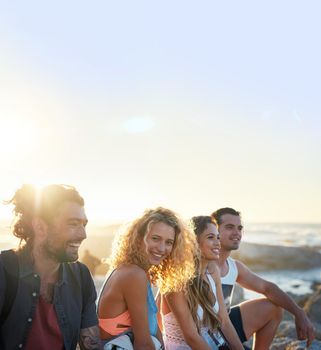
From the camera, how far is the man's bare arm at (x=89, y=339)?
3.88m

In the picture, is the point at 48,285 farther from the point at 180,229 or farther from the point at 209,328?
the point at 209,328

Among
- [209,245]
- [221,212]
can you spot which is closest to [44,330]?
[209,245]

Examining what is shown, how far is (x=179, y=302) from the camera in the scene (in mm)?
4816

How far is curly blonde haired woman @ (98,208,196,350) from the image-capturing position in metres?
4.22

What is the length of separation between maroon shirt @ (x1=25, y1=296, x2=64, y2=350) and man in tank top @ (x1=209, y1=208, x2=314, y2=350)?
113 inches

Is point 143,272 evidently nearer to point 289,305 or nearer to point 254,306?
point 254,306

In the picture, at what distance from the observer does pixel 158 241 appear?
4629mm

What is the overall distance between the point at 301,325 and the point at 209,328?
1642mm

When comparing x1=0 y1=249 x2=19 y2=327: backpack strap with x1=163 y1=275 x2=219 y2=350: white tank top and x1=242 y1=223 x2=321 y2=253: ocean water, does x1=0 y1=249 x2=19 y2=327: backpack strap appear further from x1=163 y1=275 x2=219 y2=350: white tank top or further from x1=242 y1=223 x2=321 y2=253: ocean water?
x1=242 y1=223 x2=321 y2=253: ocean water

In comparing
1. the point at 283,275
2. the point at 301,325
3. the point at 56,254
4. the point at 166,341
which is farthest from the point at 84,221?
the point at 283,275

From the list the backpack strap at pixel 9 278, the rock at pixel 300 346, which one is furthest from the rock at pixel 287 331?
the backpack strap at pixel 9 278

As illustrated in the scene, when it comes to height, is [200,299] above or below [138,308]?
below

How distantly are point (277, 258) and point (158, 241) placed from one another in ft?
90.3

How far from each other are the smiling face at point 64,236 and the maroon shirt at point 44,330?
1.13 feet
